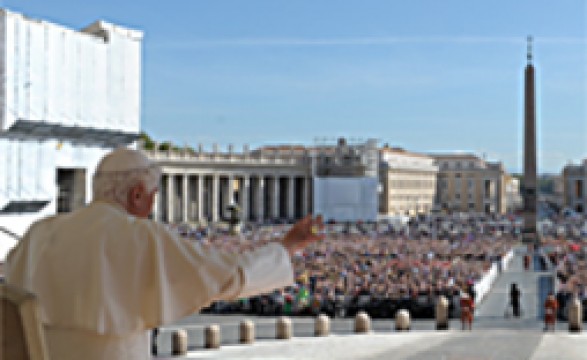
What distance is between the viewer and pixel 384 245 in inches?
1558

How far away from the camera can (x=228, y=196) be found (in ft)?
278

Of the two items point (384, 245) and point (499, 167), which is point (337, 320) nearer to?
point (384, 245)

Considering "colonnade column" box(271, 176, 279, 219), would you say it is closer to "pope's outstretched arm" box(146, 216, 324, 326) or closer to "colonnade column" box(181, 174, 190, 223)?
"colonnade column" box(181, 174, 190, 223)

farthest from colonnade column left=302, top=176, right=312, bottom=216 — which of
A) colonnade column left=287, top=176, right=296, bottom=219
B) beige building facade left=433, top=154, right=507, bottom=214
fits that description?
beige building facade left=433, top=154, right=507, bottom=214

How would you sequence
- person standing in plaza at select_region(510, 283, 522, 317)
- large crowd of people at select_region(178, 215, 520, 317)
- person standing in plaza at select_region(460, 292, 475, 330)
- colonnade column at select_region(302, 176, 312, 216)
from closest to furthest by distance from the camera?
1. person standing in plaza at select_region(460, 292, 475, 330)
2. person standing in plaza at select_region(510, 283, 522, 317)
3. large crowd of people at select_region(178, 215, 520, 317)
4. colonnade column at select_region(302, 176, 312, 216)

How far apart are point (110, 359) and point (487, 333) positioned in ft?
52.5

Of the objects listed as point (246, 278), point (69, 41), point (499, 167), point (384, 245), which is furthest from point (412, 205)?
point (246, 278)

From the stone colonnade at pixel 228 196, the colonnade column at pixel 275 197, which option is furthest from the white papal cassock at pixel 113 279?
the colonnade column at pixel 275 197

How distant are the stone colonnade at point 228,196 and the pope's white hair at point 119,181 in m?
69.0

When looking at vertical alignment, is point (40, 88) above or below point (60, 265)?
above

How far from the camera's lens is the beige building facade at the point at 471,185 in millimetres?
141875

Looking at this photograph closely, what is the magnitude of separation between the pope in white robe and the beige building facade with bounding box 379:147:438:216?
99.2 meters

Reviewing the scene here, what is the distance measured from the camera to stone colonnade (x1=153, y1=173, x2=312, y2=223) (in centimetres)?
7544

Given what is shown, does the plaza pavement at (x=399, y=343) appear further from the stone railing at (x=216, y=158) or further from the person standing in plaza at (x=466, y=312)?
the stone railing at (x=216, y=158)
